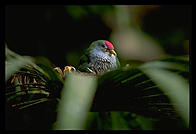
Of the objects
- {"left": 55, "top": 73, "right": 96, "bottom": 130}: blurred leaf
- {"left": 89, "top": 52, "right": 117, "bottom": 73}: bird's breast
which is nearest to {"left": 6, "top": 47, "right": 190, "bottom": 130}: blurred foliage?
{"left": 55, "top": 73, "right": 96, "bottom": 130}: blurred leaf

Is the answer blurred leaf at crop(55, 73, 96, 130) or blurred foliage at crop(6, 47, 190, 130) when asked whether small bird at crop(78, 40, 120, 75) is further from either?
blurred leaf at crop(55, 73, 96, 130)

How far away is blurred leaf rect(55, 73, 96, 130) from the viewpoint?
632mm

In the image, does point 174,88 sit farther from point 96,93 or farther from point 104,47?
point 104,47

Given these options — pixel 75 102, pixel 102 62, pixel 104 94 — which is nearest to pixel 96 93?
pixel 104 94

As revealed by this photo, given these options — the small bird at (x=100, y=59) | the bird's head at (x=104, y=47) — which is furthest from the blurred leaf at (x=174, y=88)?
the bird's head at (x=104, y=47)

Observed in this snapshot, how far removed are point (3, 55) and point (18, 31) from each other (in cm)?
120

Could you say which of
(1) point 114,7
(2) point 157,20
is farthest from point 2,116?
(2) point 157,20

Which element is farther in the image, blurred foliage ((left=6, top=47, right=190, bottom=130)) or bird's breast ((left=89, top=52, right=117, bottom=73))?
bird's breast ((left=89, top=52, right=117, bottom=73))

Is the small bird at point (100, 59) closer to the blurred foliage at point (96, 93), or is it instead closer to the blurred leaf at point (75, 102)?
the blurred foliage at point (96, 93)

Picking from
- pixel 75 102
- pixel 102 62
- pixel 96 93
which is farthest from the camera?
pixel 102 62

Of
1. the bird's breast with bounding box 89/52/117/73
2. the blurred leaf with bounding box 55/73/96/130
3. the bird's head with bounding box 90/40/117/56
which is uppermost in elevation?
the bird's head with bounding box 90/40/117/56

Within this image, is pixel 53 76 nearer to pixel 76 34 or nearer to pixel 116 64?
pixel 116 64

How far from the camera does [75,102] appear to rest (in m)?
0.68

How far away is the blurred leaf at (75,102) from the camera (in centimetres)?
63
